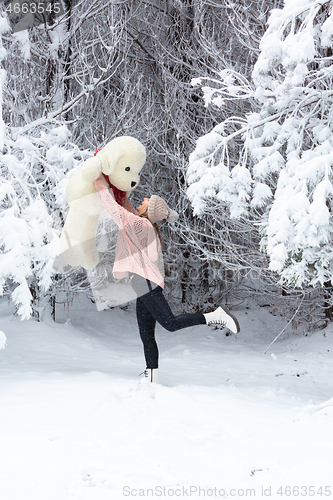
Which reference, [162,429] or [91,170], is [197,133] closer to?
[91,170]

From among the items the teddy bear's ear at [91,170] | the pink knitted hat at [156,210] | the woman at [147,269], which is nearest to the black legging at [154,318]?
the woman at [147,269]

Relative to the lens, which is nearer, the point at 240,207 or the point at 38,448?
the point at 38,448

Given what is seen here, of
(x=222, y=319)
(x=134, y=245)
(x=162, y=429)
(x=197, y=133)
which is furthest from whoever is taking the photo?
(x=197, y=133)

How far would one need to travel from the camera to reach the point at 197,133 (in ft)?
23.3

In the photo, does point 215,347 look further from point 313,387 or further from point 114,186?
point 114,186

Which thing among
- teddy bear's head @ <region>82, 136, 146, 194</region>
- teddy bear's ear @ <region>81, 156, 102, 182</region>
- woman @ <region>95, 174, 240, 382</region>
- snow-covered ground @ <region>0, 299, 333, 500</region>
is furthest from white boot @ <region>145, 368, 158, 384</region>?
teddy bear's ear @ <region>81, 156, 102, 182</region>

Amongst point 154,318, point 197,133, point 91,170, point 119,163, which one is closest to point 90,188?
point 91,170

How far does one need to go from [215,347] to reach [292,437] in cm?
411

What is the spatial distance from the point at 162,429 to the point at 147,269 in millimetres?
1207

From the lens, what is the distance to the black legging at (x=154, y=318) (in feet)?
11.2

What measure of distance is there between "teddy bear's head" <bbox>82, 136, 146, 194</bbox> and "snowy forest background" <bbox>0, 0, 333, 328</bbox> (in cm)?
59

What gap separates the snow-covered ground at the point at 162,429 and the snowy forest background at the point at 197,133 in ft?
2.89

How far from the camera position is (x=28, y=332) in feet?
19.5

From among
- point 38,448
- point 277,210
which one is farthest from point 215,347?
point 38,448
